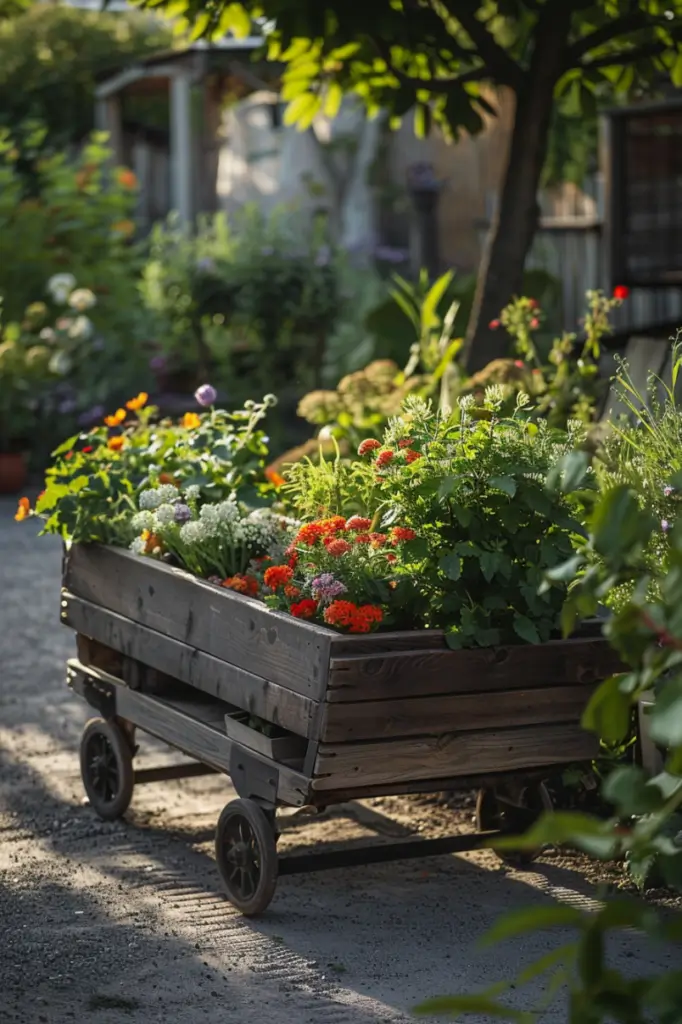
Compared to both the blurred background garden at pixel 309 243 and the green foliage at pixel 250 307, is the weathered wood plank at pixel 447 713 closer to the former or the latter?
the blurred background garden at pixel 309 243

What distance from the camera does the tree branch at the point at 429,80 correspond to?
5.69 meters

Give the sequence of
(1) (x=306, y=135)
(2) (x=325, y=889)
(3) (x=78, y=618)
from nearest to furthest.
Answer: (2) (x=325, y=889)
(3) (x=78, y=618)
(1) (x=306, y=135)

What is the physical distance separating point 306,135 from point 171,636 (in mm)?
14371

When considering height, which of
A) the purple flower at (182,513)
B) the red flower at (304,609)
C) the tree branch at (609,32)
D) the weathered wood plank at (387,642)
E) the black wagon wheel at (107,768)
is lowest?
the black wagon wheel at (107,768)

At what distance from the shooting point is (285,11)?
527 cm

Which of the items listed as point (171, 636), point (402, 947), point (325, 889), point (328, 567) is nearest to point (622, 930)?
point (402, 947)

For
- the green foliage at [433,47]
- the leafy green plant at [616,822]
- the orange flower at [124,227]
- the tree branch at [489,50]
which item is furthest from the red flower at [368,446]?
the orange flower at [124,227]

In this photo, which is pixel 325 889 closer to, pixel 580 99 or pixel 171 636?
pixel 171 636

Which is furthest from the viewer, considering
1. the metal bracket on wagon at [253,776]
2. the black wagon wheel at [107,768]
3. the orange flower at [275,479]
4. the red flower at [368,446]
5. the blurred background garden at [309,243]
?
the blurred background garden at [309,243]

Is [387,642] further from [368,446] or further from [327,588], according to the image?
[368,446]

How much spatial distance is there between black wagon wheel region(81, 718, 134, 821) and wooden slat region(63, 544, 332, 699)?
0.38m

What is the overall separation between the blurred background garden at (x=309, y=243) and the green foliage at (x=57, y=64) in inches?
1.1

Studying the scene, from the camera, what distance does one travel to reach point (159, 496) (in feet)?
14.1

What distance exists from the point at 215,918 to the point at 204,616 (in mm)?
716
